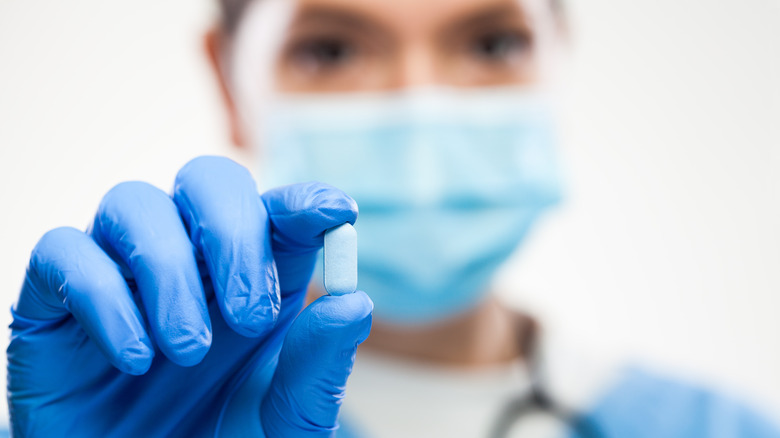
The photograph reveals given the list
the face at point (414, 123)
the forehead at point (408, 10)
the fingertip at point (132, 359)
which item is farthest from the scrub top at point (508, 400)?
the fingertip at point (132, 359)

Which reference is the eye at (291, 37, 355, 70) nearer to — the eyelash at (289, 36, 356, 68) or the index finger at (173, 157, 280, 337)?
the eyelash at (289, 36, 356, 68)

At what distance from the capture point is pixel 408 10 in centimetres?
111

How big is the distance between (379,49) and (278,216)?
2.26 ft

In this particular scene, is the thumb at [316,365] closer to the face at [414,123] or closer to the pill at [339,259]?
the pill at [339,259]

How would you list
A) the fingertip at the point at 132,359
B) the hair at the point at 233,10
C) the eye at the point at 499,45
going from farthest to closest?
the hair at the point at 233,10, the eye at the point at 499,45, the fingertip at the point at 132,359

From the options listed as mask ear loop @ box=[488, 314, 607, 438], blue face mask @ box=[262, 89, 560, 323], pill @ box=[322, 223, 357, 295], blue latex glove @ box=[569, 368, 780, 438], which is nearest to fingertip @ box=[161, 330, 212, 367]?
pill @ box=[322, 223, 357, 295]

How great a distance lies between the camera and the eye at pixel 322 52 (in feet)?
3.92

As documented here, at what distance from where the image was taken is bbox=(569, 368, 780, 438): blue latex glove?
1299mm

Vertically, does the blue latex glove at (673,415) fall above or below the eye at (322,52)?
below

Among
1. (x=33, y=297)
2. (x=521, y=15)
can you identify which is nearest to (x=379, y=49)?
(x=521, y=15)

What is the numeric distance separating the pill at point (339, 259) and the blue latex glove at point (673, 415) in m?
0.97

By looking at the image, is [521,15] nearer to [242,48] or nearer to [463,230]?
[463,230]

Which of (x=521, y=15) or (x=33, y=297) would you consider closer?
(x=33, y=297)

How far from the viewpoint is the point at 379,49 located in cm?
117
